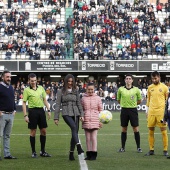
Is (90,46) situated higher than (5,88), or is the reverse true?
(90,46)

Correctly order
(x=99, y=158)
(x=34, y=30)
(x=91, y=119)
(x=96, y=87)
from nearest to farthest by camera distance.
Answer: (x=91, y=119) < (x=99, y=158) < (x=96, y=87) < (x=34, y=30)

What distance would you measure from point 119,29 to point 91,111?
3690 centimetres

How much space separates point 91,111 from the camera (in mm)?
13859

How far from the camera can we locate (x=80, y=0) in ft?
176

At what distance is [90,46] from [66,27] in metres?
3.62

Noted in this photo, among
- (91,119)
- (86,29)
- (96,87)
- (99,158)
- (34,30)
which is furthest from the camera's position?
(34,30)

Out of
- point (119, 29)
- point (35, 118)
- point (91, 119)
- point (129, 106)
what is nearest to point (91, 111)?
point (91, 119)

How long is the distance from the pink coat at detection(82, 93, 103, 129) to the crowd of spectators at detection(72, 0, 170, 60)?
33169mm

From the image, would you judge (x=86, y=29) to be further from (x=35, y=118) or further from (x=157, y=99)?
(x=35, y=118)

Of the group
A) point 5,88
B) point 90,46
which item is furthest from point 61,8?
point 5,88

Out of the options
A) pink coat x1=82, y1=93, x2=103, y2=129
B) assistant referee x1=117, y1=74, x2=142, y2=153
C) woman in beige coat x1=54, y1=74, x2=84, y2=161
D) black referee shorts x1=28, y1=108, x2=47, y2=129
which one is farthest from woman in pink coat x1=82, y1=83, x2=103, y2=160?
assistant referee x1=117, y1=74, x2=142, y2=153

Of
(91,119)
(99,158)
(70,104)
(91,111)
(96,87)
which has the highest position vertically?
(96,87)

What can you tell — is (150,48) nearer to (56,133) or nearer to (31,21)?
(31,21)

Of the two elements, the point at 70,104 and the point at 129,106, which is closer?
the point at 70,104
